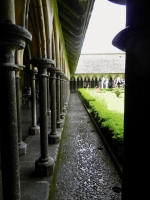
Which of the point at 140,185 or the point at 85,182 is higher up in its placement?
the point at 140,185

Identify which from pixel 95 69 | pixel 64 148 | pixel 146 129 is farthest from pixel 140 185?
pixel 95 69

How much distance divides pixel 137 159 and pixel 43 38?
A: 3.11 m

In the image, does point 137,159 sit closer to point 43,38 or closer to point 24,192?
point 24,192

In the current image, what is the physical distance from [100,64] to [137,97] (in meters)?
45.7

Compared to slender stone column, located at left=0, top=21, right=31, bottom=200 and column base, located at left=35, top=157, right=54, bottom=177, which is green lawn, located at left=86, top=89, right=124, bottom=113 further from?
slender stone column, located at left=0, top=21, right=31, bottom=200

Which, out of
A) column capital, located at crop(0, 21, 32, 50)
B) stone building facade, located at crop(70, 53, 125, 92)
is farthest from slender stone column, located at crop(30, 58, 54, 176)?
stone building facade, located at crop(70, 53, 125, 92)

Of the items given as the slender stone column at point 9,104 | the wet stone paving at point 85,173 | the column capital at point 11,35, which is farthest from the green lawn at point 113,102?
the column capital at point 11,35

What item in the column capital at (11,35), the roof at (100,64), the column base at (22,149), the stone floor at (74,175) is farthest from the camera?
the roof at (100,64)

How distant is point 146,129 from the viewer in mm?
806

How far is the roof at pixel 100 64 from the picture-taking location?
4194 centimetres

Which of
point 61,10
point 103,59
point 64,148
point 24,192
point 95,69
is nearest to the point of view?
point 24,192

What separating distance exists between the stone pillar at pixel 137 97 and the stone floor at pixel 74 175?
2.14 m

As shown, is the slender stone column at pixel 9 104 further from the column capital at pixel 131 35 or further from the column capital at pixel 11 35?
the column capital at pixel 131 35

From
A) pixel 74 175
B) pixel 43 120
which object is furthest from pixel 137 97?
pixel 74 175
